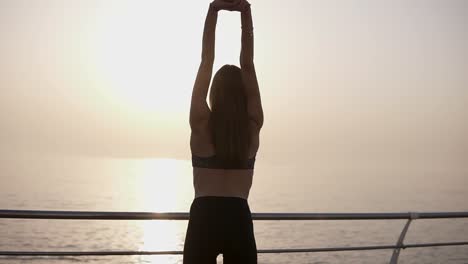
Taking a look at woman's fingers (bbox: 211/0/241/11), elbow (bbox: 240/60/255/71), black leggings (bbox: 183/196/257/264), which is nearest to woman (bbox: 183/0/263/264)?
black leggings (bbox: 183/196/257/264)

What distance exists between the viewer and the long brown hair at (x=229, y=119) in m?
2.81

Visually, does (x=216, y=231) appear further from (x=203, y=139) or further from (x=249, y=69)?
(x=249, y=69)

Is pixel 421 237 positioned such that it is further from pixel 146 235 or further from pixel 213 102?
pixel 213 102

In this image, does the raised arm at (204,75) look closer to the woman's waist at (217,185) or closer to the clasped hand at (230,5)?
the clasped hand at (230,5)

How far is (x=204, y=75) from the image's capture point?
9.53ft

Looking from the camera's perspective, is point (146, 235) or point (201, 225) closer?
point (201, 225)

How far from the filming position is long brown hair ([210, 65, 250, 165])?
9.23ft

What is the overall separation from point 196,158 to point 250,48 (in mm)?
585

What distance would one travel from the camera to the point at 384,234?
8362 centimetres

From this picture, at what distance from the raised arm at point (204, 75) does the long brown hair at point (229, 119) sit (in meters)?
0.05

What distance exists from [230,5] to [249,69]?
1.02 feet

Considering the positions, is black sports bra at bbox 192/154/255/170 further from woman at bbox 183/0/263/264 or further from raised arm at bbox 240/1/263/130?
raised arm at bbox 240/1/263/130

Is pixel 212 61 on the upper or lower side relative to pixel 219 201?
upper

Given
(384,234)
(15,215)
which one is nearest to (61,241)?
(384,234)
